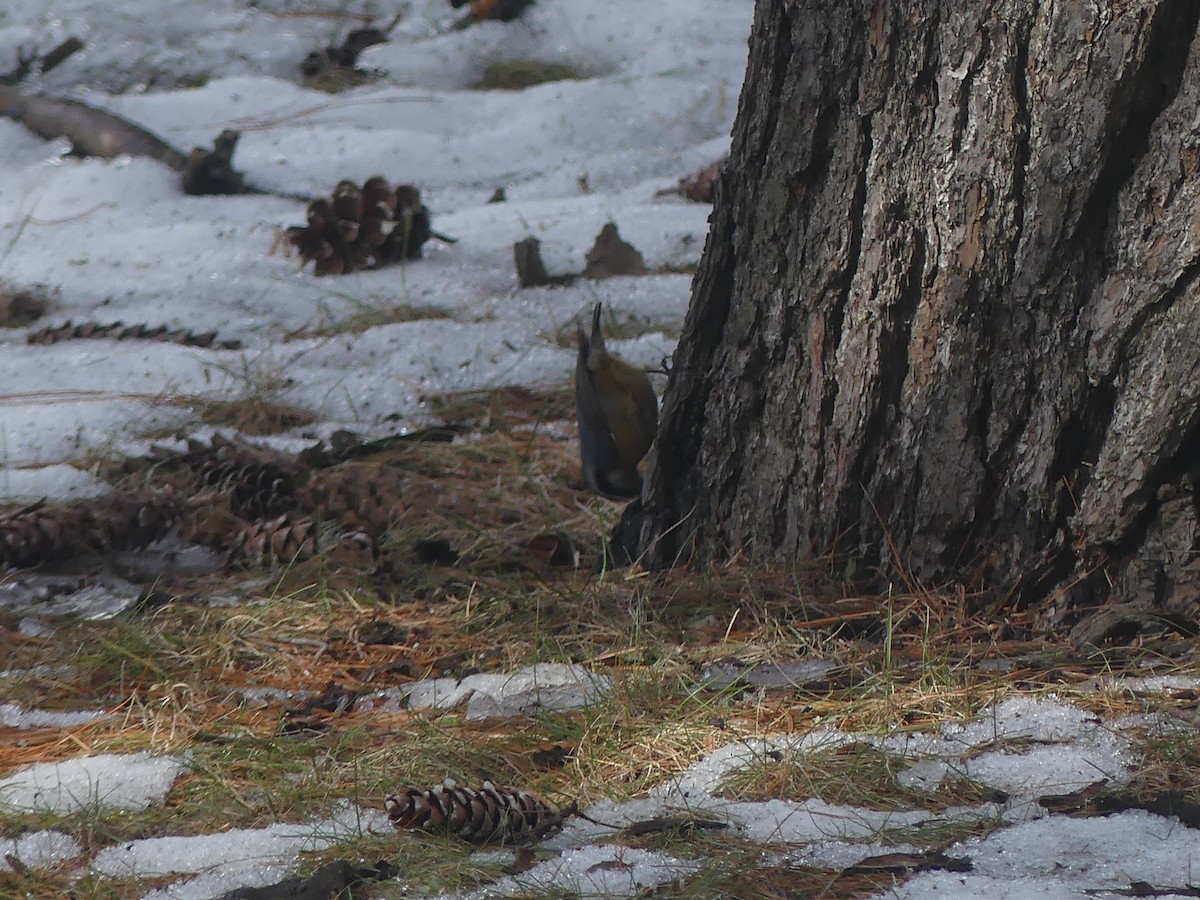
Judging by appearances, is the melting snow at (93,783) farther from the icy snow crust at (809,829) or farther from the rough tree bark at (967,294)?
the rough tree bark at (967,294)

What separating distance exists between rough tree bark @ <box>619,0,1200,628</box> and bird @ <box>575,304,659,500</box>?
0.30 m

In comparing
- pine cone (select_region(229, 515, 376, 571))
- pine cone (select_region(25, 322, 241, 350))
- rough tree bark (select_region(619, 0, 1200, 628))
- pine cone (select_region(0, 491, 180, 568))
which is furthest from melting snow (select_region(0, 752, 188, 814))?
pine cone (select_region(25, 322, 241, 350))

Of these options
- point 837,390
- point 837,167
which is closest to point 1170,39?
point 837,167

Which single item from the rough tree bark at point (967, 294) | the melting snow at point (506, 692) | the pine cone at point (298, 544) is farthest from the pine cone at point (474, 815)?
the pine cone at point (298, 544)

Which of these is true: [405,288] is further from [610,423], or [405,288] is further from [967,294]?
[967,294]

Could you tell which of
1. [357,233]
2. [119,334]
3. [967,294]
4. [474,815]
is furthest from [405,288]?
[474,815]

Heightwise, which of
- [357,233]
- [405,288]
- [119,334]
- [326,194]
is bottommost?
[119,334]

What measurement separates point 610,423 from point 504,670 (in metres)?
0.65

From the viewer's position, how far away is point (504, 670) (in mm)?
1895

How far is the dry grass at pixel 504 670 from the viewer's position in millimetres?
1504

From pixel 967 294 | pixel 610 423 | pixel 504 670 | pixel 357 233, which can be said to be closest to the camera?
pixel 967 294

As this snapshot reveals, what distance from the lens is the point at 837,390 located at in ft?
6.39

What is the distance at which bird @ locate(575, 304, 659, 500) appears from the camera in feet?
7.77

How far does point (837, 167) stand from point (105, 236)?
3525mm
